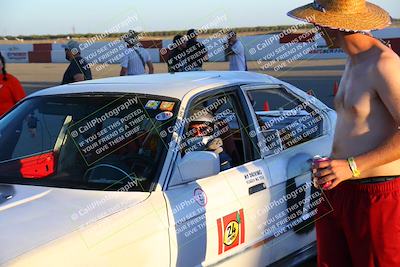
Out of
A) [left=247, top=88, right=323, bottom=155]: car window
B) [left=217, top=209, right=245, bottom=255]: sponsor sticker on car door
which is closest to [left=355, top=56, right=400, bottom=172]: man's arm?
[left=217, top=209, right=245, bottom=255]: sponsor sticker on car door

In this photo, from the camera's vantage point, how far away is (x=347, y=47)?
2.50 metres

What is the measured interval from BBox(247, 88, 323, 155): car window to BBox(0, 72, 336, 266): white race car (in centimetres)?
1

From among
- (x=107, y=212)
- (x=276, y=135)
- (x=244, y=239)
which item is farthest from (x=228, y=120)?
(x=107, y=212)

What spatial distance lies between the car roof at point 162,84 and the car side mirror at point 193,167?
1.68ft

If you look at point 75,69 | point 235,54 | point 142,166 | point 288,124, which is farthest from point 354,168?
point 235,54

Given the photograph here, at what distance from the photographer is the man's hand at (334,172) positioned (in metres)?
2.37

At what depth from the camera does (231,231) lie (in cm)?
323

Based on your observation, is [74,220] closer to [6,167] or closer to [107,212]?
[107,212]

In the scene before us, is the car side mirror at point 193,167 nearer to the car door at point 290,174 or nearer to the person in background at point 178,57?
the car door at point 290,174

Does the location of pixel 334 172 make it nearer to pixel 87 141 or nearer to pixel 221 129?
pixel 221 129

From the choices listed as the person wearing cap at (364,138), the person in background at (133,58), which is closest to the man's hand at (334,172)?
the person wearing cap at (364,138)

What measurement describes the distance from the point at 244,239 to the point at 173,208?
0.61 metres

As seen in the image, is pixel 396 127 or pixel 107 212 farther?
pixel 107 212

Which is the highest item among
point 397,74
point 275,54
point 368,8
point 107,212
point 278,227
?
point 368,8
